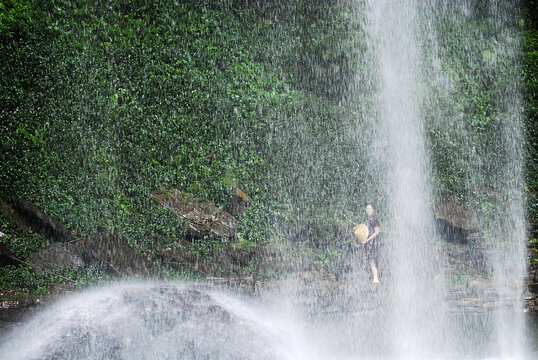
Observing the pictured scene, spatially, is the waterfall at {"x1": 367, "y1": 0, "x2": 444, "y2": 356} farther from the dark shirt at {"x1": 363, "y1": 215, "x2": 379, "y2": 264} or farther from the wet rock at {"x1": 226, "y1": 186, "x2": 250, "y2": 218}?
the wet rock at {"x1": 226, "y1": 186, "x2": 250, "y2": 218}

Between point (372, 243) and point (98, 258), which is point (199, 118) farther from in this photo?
point (372, 243)

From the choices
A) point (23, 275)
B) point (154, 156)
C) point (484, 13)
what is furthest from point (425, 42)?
point (23, 275)

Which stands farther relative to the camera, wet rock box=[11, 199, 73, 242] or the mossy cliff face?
the mossy cliff face

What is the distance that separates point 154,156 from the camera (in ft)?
35.8

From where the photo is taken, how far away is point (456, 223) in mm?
10930

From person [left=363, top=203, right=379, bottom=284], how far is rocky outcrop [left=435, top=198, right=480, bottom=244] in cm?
Result: 312

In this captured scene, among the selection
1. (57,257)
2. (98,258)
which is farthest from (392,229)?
(57,257)

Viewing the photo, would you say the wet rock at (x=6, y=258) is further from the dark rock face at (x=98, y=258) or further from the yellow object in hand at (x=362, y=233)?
the yellow object in hand at (x=362, y=233)

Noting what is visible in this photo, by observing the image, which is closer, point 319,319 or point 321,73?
point 319,319

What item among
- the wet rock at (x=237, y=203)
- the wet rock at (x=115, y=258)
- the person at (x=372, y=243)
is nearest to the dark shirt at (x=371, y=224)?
the person at (x=372, y=243)

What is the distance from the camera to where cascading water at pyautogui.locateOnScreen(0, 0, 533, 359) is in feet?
20.2

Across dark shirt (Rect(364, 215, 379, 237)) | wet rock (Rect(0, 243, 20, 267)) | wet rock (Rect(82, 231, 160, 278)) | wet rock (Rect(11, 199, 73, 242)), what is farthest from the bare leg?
wet rock (Rect(0, 243, 20, 267))

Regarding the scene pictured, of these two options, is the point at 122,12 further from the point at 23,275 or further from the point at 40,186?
the point at 23,275

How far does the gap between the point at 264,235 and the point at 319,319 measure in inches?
127
